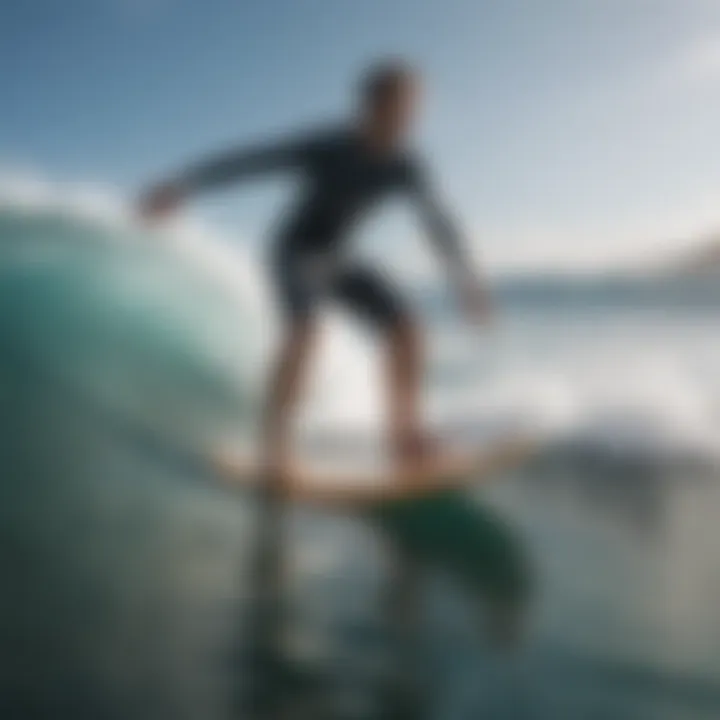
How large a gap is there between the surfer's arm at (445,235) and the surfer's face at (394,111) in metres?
0.05

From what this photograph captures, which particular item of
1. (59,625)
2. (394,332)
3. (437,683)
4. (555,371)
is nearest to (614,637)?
(437,683)

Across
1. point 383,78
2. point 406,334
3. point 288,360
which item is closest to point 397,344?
point 406,334

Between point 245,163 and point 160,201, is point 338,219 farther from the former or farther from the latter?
point 160,201

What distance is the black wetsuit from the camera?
5.56 ft

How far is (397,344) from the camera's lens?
1690 mm

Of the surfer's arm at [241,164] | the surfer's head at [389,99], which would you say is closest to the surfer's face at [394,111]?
the surfer's head at [389,99]

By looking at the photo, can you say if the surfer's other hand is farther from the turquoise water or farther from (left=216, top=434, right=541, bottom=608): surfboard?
(left=216, top=434, right=541, bottom=608): surfboard

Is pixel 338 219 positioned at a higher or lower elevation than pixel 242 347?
higher

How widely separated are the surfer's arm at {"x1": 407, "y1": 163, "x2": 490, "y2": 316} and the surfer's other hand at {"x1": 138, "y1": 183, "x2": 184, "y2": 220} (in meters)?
0.34

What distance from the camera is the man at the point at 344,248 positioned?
5.53 feet

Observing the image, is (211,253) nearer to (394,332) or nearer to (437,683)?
(394,332)

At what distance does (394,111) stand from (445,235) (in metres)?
0.19

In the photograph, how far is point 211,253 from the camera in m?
1.71

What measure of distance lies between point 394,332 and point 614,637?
51 centimetres
